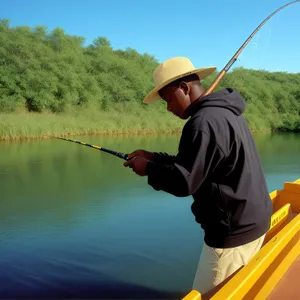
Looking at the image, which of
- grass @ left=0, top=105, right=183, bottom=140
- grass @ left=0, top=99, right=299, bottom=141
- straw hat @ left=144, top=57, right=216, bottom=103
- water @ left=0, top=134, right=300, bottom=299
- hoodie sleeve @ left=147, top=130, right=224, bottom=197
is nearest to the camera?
hoodie sleeve @ left=147, top=130, right=224, bottom=197

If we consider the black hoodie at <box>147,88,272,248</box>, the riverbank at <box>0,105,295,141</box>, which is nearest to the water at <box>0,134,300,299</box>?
the black hoodie at <box>147,88,272,248</box>

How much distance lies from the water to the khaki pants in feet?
5.54

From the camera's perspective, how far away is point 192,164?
50.5 inches

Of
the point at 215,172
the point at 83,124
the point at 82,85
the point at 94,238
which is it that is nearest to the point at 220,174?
the point at 215,172

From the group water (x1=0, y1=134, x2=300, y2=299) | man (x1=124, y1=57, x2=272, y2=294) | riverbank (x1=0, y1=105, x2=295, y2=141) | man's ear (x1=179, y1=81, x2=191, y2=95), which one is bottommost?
water (x1=0, y1=134, x2=300, y2=299)

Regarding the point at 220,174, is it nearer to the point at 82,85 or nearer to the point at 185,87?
the point at 185,87

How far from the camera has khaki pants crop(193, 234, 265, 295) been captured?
149 centimetres

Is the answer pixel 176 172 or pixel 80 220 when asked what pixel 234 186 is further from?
pixel 80 220

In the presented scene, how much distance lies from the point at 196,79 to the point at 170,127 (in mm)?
20646

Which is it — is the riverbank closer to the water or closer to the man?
the water

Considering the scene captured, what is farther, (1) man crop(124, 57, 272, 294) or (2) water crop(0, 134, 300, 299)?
(2) water crop(0, 134, 300, 299)

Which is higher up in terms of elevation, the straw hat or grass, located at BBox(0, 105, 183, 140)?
the straw hat

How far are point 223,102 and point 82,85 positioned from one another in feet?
90.7

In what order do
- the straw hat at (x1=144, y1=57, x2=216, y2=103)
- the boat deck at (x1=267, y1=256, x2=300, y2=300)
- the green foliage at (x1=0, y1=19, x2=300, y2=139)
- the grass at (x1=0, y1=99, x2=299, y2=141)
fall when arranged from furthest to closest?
the green foliage at (x1=0, y1=19, x2=300, y2=139) < the grass at (x1=0, y1=99, x2=299, y2=141) < the boat deck at (x1=267, y1=256, x2=300, y2=300) < the straw hat at (x1=144, y1=57, x2=216, y2=103)
